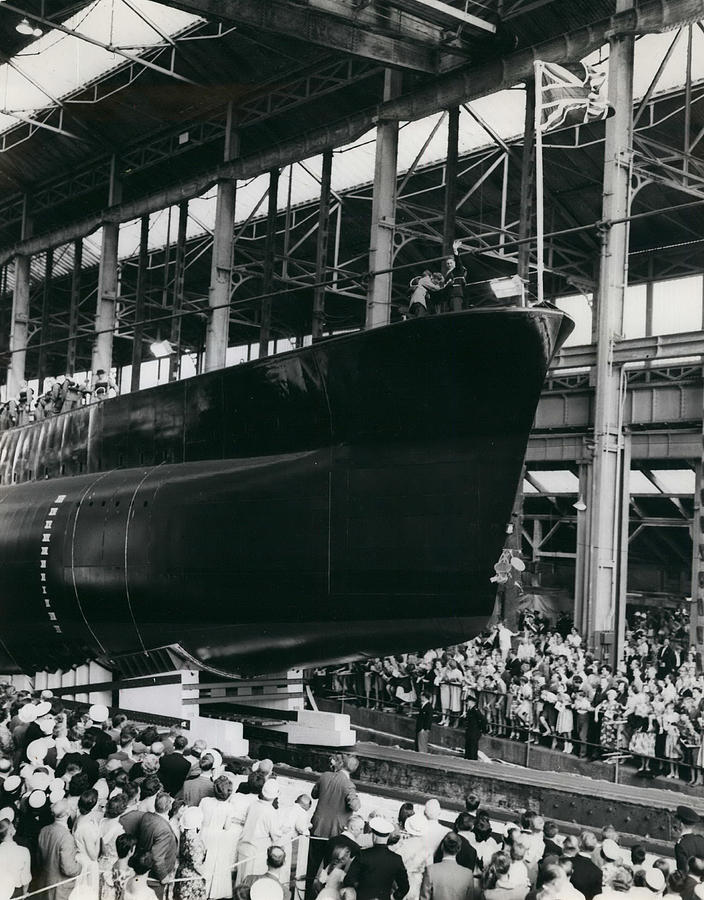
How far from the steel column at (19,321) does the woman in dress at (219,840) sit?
3390cm

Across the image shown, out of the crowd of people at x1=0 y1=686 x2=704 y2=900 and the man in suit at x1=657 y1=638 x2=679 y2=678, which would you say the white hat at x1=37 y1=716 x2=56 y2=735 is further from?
the man in suit at x1=657 y1=638 x2=679 y2=678

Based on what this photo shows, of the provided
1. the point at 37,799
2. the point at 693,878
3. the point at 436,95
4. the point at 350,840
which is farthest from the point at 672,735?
the point at 436,95

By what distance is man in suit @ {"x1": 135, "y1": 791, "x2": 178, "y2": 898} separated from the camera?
22.7 ft

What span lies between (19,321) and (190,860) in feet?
Result: 115

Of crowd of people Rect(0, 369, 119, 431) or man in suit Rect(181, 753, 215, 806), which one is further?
crowd of people Rect(0, 369, 119, 431)

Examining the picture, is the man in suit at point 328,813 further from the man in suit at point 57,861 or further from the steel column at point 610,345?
the steel column at point 610,345

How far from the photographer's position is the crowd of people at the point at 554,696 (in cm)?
1398

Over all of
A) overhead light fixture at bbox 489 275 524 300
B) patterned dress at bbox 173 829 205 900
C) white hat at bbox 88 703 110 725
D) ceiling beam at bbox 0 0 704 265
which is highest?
ceiling beam at bbox 0 0 704 265

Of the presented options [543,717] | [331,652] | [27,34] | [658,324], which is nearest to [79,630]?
[331,652]

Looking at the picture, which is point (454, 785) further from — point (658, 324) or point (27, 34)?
point (658, 324)

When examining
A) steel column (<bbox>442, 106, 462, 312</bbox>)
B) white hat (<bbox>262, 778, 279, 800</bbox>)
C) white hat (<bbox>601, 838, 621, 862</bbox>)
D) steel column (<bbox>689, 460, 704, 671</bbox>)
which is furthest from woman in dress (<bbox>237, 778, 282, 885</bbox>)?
steel column (<bbox>442, 106, 462, 312</bbox>)

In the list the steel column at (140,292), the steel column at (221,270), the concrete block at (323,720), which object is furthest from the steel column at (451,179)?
the concrete block at (323,720)

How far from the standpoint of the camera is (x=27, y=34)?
78.7 ft

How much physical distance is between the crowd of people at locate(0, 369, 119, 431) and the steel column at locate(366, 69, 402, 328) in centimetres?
776
